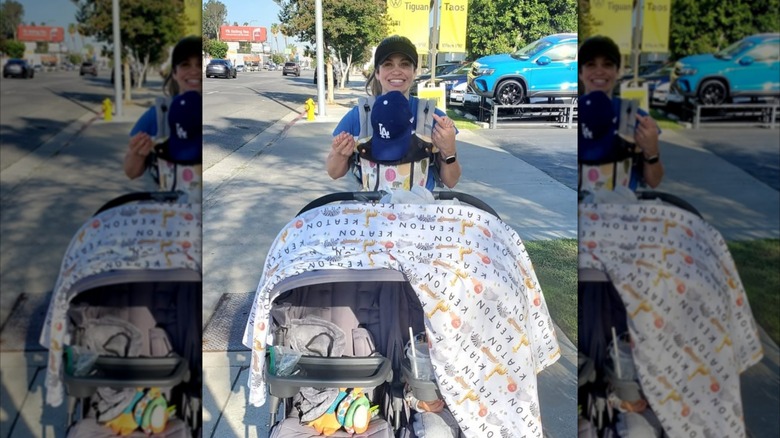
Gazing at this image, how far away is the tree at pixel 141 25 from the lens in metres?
1.34

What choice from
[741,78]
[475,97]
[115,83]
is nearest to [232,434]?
[475,97]

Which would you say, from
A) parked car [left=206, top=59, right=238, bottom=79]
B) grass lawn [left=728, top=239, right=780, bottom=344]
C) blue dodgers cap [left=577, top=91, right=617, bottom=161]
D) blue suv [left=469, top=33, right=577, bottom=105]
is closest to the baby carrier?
blue suv [left=469, top=33, right=577, bottom=105]

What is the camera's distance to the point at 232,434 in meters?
2.86

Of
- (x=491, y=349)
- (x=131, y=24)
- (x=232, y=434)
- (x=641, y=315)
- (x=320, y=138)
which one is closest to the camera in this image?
(x=131, y=24)

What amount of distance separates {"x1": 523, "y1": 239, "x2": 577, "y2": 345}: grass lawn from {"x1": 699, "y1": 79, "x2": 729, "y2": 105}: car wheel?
220cm

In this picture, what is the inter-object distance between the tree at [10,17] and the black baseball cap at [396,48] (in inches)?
40.7

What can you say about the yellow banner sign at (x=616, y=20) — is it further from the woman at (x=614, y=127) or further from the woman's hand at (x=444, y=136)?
the woman's hand at (x=444, y=136)

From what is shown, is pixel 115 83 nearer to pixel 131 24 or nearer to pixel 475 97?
pixel 131 24

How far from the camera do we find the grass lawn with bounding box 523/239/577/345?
12.3ft

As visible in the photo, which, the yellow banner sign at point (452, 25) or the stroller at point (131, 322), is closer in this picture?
the stroller at point (131, 322)

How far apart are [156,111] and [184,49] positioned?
0.41ft

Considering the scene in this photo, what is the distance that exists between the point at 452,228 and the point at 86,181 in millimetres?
992

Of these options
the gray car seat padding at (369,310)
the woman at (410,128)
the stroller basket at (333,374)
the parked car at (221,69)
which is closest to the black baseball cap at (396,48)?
the woman at (410,128)

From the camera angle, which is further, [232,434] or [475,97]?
[232,434]
